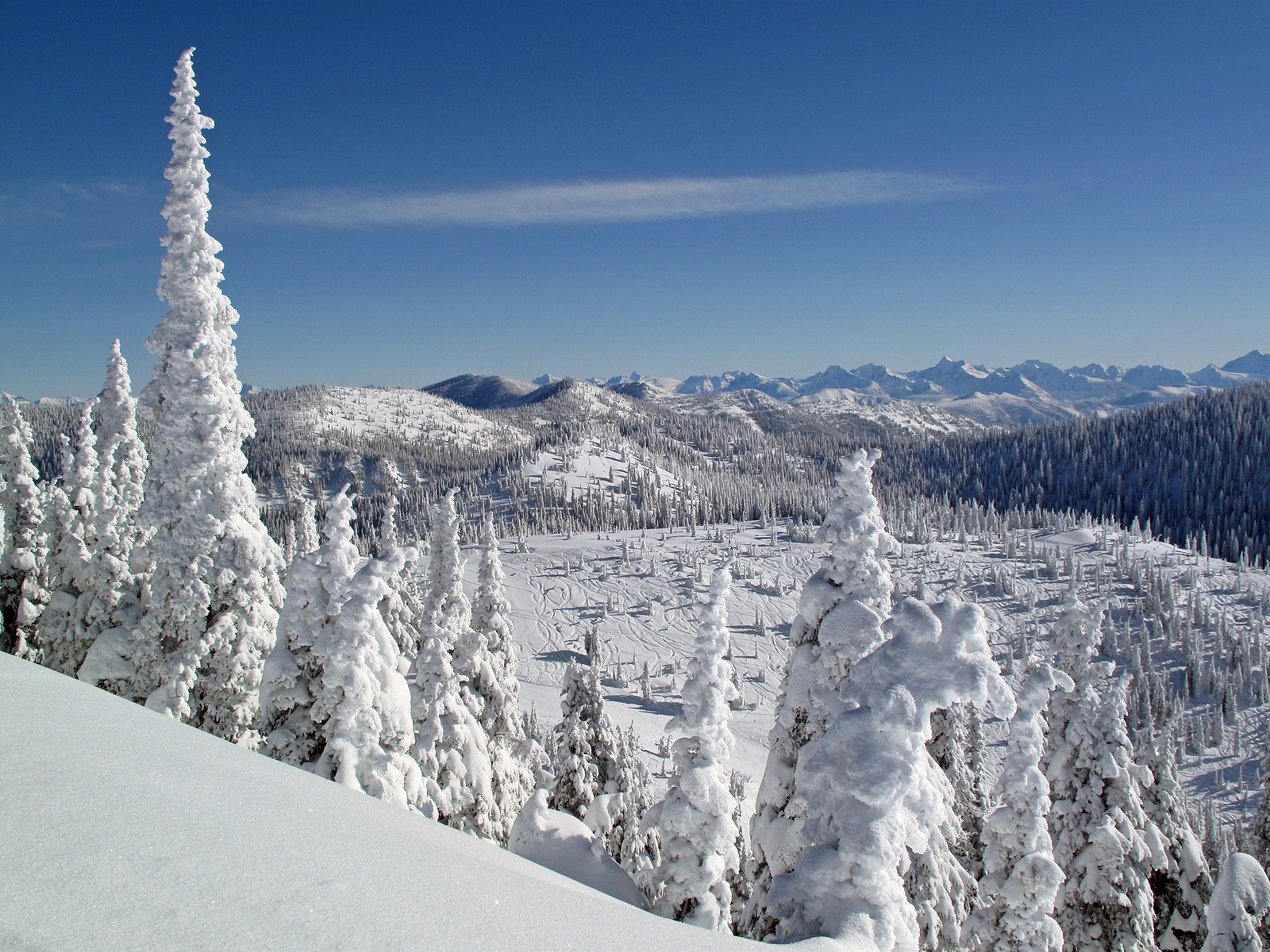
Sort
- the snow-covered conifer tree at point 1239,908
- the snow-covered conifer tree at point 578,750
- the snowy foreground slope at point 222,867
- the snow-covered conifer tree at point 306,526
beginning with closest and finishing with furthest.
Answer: the snowy foreground slope at point 222,867
the snow-covered conifer tree at point 1239,908
the snow-covered conifer tree at point 578,750
the snow-covered conifer tree at point 306,526

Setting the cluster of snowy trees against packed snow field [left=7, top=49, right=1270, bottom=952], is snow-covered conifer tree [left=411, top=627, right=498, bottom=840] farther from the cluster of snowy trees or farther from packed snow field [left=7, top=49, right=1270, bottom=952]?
the cluster of snowy trees

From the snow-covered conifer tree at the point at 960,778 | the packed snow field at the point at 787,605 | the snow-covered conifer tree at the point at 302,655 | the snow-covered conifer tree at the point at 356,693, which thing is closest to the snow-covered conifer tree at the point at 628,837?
the snow-covered conifer tree at the point at 356,693

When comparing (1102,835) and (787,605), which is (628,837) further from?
(787,605)

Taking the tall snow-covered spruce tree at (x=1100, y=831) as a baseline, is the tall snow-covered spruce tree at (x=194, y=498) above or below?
above

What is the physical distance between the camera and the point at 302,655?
42.9 feet

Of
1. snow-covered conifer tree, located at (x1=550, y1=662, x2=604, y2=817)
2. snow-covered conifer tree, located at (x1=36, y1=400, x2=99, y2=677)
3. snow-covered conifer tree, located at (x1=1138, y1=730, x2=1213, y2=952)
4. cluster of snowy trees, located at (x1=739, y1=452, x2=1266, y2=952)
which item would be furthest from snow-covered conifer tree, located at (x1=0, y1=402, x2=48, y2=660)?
snow-covered conifer tree, located at (x1=1138, y1=730, x2=1213, y2=952)

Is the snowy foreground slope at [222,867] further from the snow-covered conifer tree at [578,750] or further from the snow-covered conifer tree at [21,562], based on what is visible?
the snow-covered conifer tree at [21,562]

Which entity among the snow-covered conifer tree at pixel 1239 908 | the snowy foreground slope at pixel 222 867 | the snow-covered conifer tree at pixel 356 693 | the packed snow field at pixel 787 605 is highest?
the snowy foreground slope at pixel 222 867

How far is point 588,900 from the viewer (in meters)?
6.05

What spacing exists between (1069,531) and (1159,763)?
603 ft

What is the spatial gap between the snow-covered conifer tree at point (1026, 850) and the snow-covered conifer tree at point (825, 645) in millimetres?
6163

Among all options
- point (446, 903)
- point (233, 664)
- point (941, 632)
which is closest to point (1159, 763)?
point (941, 632)

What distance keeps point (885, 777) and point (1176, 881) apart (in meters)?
19.3

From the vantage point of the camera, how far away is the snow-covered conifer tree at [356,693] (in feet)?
41.7
